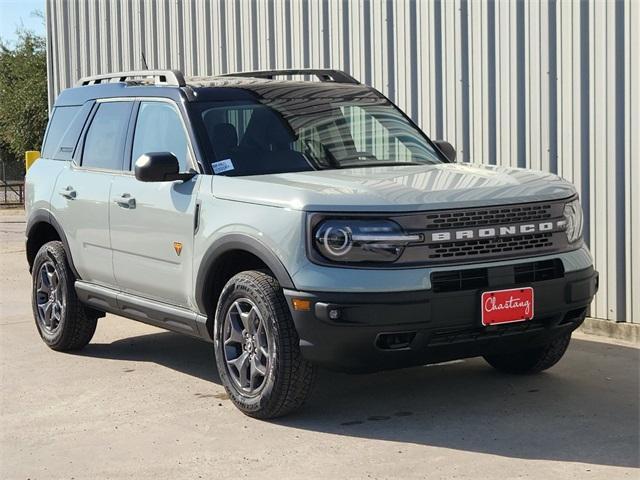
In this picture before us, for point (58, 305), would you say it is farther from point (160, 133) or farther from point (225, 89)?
point (225, 89)

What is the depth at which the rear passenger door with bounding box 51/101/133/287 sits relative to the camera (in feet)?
24.0

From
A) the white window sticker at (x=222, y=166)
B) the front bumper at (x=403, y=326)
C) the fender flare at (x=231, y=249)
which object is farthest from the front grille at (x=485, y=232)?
the white window sticker at (x=222, y=166)

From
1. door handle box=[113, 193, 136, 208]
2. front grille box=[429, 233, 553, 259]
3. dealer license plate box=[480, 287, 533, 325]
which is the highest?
door handle box=[113, 193, 136, 208]

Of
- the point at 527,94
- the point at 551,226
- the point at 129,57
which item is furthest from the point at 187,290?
the point at 129,57

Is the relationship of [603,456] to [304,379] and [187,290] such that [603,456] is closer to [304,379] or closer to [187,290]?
[304,379]

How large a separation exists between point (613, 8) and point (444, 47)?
1.75m

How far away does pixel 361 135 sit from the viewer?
695 cm

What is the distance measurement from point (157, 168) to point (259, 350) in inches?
48.7

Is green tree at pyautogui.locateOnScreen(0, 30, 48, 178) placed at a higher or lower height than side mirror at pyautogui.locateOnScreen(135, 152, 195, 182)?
higher

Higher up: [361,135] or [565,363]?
[361,135]

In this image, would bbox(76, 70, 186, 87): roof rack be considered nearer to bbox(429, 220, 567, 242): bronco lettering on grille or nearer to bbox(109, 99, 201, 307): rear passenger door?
bbox(109, 99, 201, 307): rear passenger door

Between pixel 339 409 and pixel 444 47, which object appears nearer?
pixel 339 409

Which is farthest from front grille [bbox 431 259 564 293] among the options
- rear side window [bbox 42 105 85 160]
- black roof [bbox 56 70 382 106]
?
rear side window [bbox 42 105 85 160]

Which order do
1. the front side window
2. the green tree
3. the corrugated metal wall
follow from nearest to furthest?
the front side window, the corrugated metal wall, the green tree
